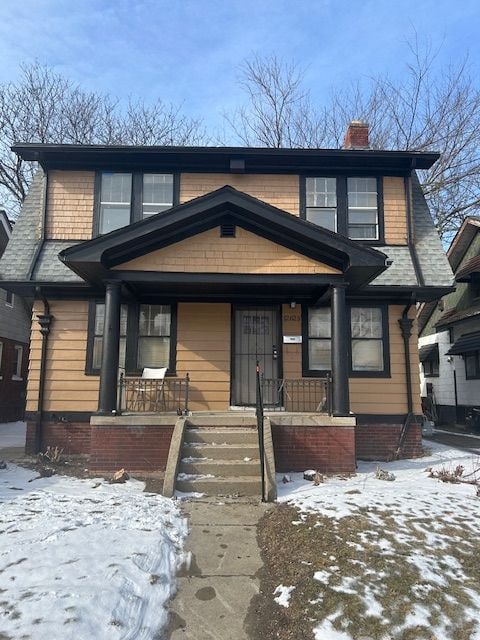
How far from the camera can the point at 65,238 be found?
10.1 metres

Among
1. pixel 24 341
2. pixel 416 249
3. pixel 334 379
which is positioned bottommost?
pixel 334 379

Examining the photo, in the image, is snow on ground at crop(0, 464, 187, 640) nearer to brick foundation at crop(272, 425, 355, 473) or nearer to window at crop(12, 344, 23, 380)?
brick foundation at crop(272, 425, 355, 473)

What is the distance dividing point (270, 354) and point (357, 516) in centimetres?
500

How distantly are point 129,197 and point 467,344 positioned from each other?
447 inches

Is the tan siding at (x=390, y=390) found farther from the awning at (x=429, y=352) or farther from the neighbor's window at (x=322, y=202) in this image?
the awning at (x=429, y=352)

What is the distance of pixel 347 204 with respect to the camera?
409 inches

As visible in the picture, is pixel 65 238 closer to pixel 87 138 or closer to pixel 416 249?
pixel 416 249

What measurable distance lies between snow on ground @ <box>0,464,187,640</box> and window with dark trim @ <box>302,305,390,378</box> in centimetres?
474

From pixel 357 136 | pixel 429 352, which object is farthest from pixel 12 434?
pixel 429 352

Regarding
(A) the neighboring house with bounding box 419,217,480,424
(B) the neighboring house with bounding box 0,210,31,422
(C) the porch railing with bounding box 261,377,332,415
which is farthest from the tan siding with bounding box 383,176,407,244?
(B) the neighboring house with bounding box 0,210,31,422

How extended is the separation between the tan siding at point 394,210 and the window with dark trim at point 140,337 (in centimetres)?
506

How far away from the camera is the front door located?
9.94 meters

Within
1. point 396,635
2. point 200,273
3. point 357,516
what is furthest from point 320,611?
point 200,273

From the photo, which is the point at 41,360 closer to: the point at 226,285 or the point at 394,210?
the point at 226,285
